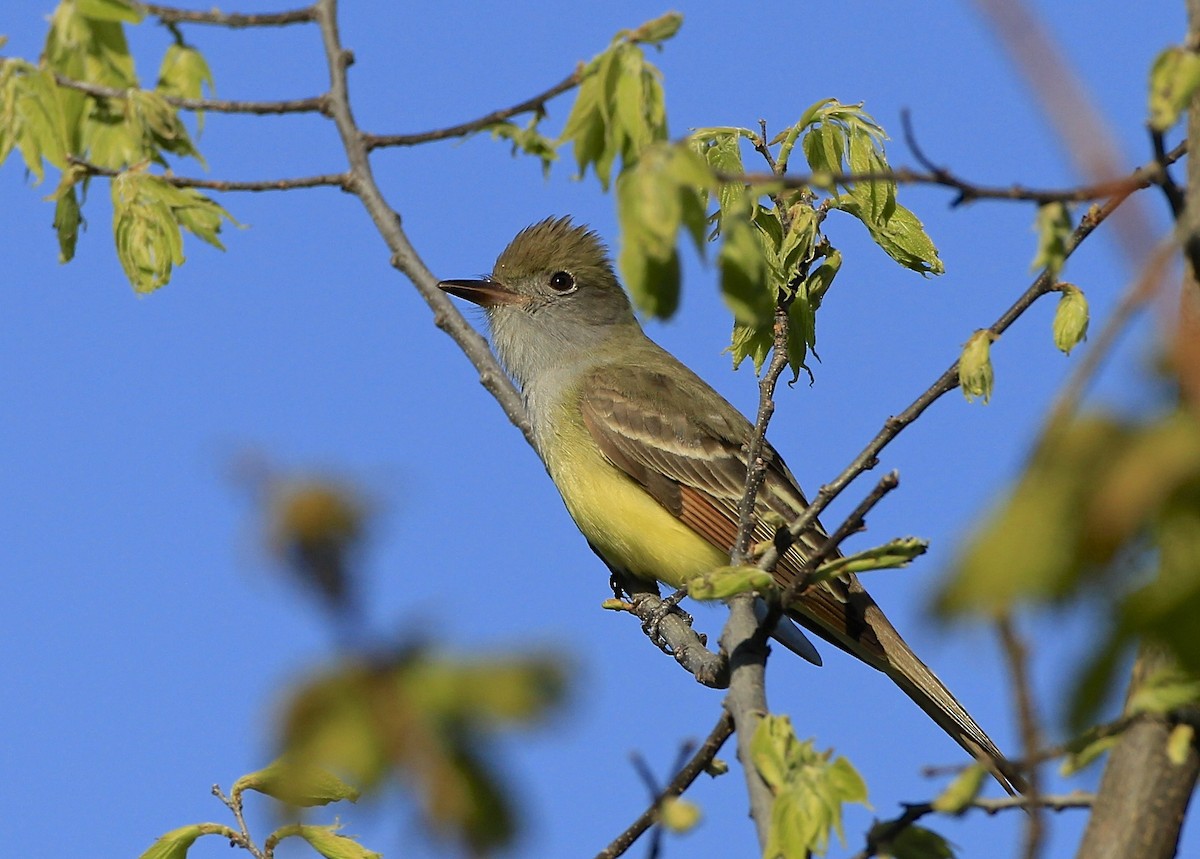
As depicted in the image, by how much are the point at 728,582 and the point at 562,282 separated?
6.82m

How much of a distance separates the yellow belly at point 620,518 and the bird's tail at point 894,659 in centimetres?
76

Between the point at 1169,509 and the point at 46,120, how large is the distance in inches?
177

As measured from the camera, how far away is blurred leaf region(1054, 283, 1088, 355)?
4.87m

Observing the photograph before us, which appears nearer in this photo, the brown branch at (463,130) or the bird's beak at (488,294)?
the brown branch at (463,130)

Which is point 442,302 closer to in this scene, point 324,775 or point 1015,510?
point 324,775

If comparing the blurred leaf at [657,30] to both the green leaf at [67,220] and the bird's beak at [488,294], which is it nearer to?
the green leaf at [67,220]

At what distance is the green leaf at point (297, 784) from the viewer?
1861mm

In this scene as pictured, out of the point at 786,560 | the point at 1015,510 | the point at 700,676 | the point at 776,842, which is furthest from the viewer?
the point at 786,560

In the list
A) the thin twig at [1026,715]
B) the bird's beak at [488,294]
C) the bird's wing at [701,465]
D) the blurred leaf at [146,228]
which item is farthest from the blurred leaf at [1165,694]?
the bird's beak at [488,294]

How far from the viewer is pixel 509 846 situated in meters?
1.62

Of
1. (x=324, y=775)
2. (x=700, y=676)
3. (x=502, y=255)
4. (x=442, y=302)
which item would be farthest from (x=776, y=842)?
(x=502, y=255)

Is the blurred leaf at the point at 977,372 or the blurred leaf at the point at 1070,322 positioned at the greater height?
the blurred leaf at the point at 1070,322

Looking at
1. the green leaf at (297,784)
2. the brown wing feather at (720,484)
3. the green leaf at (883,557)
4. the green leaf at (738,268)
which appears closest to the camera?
the green leaf at (297,784)

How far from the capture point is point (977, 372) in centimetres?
452
